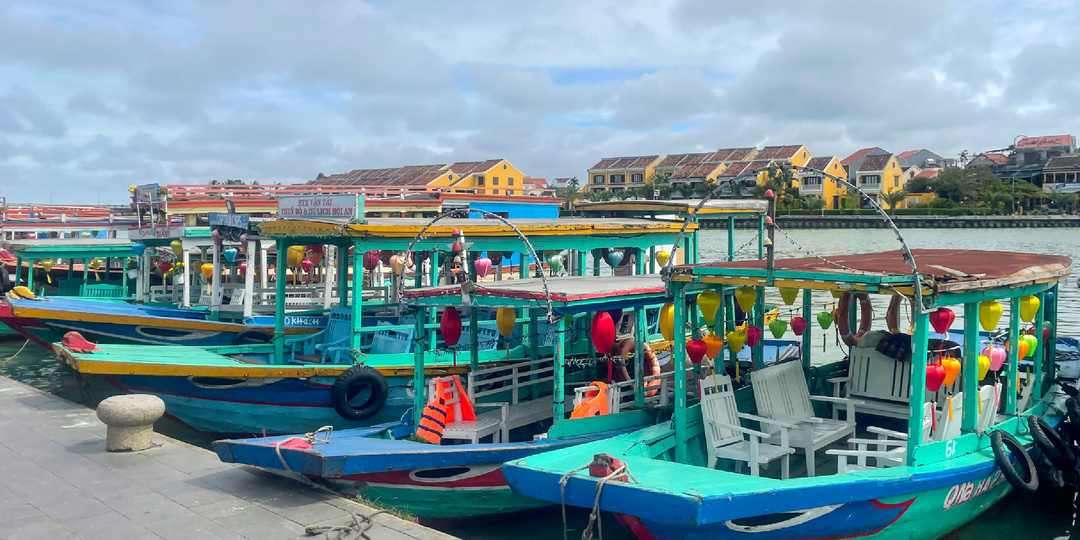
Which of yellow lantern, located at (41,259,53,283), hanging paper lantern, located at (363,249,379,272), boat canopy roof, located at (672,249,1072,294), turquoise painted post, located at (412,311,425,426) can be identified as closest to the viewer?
boat canopy roof, located at (672,249,1072,294)

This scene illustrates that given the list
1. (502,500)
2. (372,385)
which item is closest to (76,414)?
(372,385)

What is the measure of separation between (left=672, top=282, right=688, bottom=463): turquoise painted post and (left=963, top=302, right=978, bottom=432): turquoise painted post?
2.31m

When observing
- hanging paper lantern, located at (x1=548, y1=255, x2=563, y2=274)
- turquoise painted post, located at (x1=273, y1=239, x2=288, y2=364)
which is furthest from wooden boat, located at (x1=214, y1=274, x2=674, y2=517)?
hanging paper lantern, located at (x1=548, y1=255, x2=563, y2=274)

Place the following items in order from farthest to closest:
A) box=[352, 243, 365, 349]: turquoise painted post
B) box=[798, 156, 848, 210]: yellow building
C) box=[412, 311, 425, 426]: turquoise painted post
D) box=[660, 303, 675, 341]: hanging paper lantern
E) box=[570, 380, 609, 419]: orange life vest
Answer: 1. box=[798, 156, 848, 210]: yellow building
2. box=[352, 243, 365, 349]: turquoise painted post
3. box=[412, 311, 425, 426]: turquoise painted post
4. box=[570, 380, 609, 419]: orange life vest
5. box=[660, 303, 675, 341]: hanging paper lantern

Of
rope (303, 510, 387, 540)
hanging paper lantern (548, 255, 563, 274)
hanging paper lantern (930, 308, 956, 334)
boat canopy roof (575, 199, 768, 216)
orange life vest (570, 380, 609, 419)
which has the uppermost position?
boat canopy roof (575, 199, 768, 216)

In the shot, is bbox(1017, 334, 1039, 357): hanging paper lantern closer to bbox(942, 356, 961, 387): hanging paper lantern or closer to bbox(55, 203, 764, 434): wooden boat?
bbox(942, 356, 961, 387): hanging paper lantern

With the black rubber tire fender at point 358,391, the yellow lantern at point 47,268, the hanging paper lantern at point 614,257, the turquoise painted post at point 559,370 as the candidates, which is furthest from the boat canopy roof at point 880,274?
the yellow lantern at point 47,268

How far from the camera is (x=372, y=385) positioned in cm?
1129

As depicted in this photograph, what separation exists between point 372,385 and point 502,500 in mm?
3203

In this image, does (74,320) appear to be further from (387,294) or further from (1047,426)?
(1047,426)

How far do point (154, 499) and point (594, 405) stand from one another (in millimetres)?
4111

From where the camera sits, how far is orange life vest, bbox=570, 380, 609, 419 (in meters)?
8.80

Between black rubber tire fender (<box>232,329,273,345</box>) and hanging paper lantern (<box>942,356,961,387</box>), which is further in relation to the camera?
black rubber tire fender (<box>232,329,273,345</box>)

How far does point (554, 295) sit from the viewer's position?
8.10 meters
